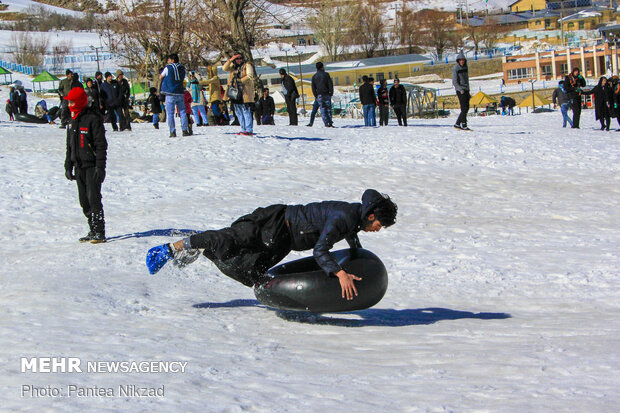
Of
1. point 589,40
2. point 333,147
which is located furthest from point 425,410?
point 589,40

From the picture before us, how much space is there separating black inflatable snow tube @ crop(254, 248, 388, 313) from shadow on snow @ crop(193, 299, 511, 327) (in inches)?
10.8

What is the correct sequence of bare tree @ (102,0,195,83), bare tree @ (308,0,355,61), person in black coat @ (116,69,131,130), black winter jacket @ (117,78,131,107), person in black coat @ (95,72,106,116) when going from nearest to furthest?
1. person in black coat @ (95,72,106,116)
2. black winter jacket @ (117,78,131,107)
3. person in black coat @ (116,69,131,130)
4. bare tree @ (102,0,195,83)
5. bare tree @ (308,0,355,61)

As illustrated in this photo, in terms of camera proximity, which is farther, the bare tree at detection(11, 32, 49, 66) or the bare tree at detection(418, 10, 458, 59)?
the bare tree at detection(418, 10, 458, 59)

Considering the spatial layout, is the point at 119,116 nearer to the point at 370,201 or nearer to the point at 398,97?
the point at 398,97

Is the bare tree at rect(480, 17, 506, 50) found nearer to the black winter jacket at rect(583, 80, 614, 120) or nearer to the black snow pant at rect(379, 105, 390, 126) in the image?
the black snow pant at rect(379, 105, 390, 126)

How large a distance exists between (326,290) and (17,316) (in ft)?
7.80

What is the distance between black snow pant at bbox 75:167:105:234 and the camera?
8891mm

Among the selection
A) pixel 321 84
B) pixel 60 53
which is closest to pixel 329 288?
pixel 321 84

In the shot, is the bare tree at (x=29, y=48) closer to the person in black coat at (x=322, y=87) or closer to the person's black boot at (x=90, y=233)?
the person in black coat at (x=322, y=87)

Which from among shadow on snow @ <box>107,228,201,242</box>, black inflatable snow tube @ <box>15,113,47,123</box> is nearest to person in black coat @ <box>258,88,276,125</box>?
black inflatable snow tube @ <box>15,113,47,123</box>

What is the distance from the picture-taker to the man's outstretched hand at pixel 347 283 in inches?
223

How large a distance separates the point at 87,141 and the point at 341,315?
3990 mm

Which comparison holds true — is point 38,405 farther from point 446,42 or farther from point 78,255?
point 446,42

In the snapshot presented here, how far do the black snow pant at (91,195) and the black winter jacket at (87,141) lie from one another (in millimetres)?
109
